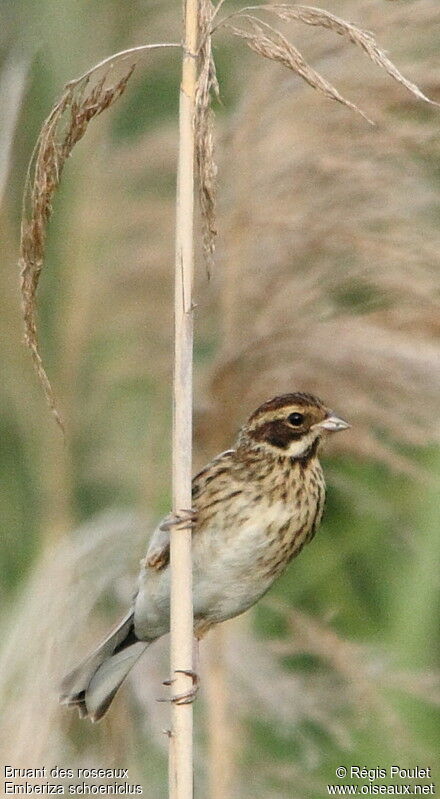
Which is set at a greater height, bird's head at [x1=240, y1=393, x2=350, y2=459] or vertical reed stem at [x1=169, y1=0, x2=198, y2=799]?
bird's head at [x1=240, y1=393, x2=350, y2=459]

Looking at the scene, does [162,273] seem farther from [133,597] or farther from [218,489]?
[133,597]

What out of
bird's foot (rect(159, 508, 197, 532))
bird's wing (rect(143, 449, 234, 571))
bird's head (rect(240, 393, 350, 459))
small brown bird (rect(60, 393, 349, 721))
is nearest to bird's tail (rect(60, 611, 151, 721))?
small brown bird (rect(60, 393, 349, 721))

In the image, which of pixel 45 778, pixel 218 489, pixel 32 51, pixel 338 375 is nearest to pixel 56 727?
pixel 45 778

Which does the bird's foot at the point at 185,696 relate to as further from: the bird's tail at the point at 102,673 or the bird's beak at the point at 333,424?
the bird's beak at the point at 333,424

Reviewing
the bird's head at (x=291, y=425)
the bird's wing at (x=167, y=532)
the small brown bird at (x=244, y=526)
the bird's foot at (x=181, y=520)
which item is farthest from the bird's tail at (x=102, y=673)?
the bird's foot at (x=181, y=520)

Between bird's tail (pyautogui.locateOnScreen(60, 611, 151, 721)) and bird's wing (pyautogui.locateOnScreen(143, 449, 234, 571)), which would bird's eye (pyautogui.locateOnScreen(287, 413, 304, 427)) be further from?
bird's tail (pyautogui.locateOnScreen(60, 611, 151, 721))

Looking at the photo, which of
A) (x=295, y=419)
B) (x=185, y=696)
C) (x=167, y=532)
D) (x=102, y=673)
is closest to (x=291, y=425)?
(x=295, y=419)
